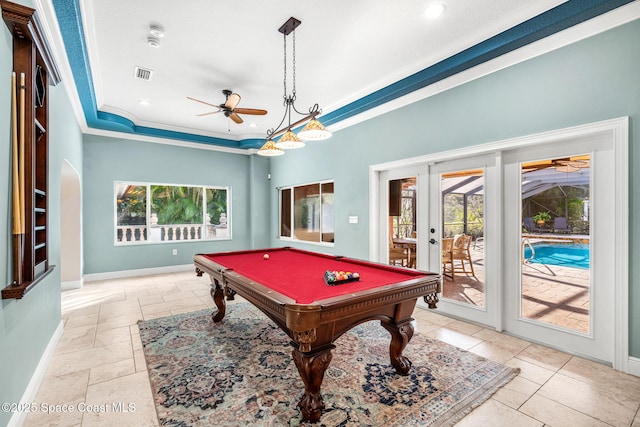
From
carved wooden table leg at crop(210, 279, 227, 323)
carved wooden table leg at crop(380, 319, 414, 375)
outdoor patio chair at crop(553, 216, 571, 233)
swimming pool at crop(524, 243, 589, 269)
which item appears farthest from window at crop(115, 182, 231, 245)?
outdoor patio chair at crop(553, 216, 571, 233)

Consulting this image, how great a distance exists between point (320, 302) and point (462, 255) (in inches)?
106

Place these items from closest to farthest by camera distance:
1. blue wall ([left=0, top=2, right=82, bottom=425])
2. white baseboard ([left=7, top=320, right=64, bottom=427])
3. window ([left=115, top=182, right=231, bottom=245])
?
blue wall ([left=0, top=2, right=82, bottom=425]) → white baseboard ([left=7, top=320, right=64, bottom=427]) → window ([left=115, top=182, right=231, bottom=245])

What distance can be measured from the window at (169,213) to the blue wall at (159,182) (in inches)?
8.2

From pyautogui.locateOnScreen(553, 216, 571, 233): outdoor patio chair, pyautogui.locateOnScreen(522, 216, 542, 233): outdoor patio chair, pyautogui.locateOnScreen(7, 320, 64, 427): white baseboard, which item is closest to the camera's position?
pyautogui.locateOnScreen(7, 320, 64, 427): white baseboard

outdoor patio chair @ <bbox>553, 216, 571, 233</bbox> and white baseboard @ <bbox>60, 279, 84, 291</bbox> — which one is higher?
outdoor patio chair @ <bbox>553, 216, 571, 233</bbox>

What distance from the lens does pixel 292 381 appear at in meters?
2.24

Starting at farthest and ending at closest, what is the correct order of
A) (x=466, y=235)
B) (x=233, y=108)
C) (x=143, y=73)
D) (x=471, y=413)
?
(x=233, y=108)
(x=143, y=73)
(x=466, y=235)
(x=471, y=413)

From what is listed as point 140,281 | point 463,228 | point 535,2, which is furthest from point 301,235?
point 535,2

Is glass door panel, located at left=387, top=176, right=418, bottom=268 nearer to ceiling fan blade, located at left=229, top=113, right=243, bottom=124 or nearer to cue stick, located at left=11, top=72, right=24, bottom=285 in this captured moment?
ceiling fan blade, located at left=229, top=113, right=243, bottom=124

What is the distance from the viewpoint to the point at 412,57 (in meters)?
3.39

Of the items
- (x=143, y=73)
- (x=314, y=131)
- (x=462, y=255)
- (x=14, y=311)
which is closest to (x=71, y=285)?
(x=143, y=73)

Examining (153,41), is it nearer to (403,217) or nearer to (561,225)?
(403,217)

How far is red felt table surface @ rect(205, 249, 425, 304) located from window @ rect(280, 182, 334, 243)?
2.08 metres

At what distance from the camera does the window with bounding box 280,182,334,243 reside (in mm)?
5738
